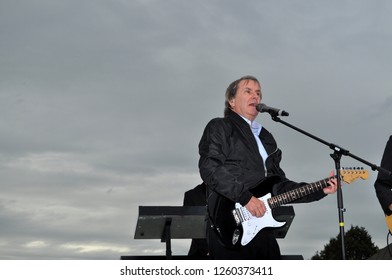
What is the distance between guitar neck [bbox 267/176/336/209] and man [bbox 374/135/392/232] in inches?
98.0

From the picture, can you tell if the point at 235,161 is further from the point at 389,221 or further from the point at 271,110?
the point at 389,221

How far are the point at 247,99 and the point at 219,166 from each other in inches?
43.3

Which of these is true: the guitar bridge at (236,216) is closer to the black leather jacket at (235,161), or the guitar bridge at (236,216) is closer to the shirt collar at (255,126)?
the black leather jacket at (235,161)

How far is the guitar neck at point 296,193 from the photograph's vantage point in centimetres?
768

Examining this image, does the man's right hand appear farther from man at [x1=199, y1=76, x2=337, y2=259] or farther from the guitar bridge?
the guitar bridge

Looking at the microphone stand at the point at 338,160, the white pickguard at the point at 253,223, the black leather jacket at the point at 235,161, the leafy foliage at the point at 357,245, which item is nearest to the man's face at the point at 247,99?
the black leather jacket at the point at 235,161

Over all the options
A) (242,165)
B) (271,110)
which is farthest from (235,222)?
(271,110)

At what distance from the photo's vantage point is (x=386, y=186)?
1011 centimetres

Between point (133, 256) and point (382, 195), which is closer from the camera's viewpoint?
point (133, 256)

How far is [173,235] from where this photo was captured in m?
8.68
